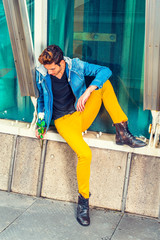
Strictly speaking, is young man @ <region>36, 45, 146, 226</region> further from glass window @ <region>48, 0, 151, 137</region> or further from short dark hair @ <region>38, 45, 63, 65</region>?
glass window @ <region>48, 0, 151, 137</region>

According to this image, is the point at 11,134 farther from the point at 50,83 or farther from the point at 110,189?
the point at 110,189

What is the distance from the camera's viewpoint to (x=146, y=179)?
3.84 metres

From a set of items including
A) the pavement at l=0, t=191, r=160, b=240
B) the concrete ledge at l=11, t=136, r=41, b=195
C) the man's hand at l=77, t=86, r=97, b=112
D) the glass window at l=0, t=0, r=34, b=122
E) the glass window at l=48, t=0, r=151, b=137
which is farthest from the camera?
the glass window at l=0, t=0, r=34, b=122

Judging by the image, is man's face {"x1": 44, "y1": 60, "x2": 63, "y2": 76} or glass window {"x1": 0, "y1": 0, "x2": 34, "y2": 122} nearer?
man's face {"x1": 44, "y1": 60, "x2": 63, "y2": 76}

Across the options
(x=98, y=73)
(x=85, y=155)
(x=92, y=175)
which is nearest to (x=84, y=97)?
(x=98, y=73)

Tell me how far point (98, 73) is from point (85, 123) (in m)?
0.61

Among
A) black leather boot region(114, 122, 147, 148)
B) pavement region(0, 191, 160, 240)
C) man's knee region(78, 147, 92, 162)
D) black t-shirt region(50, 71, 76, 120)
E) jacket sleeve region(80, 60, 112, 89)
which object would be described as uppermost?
jacket sleeve region(80, 60, 112, 89)

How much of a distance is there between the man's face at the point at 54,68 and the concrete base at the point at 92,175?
0.88 meters

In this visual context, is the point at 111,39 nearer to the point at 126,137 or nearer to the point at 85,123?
the point at 85,123

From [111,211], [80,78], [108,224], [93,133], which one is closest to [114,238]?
[108,224]

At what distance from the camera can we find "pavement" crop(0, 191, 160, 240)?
11.4 ft

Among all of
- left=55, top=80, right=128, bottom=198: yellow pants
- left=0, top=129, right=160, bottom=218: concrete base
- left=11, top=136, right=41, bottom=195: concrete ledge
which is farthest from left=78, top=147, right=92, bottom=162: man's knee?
left=11, top=136, right=41, bottom=195: concrete ledge

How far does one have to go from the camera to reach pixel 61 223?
3.68 meters

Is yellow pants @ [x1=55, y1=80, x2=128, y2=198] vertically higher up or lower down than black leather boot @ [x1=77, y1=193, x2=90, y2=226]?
higher up
